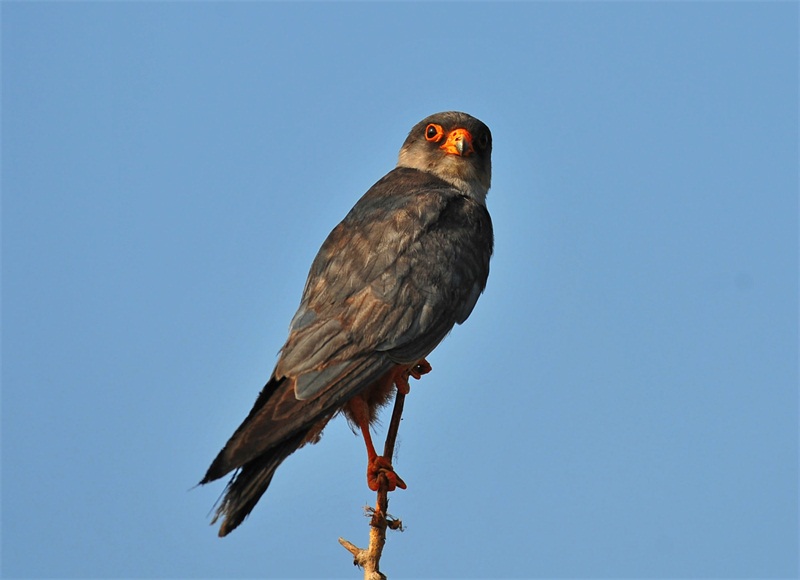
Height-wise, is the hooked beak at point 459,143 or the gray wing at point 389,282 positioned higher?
the hooked beak at point 459,143

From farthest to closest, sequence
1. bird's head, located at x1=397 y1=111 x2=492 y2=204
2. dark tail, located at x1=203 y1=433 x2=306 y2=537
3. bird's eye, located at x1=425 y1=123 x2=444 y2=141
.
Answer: bird's eye, located at x1=425 y1=123 x2=444 y2=141 < bird's head, located at x1=397 y1=111 x2=492 y2=204 < dark tail, located at x1=203 y1=433 x2=306 y2=537

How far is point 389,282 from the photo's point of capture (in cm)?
613

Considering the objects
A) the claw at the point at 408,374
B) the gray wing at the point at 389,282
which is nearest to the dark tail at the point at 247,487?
the gray wing at the point at 389,282

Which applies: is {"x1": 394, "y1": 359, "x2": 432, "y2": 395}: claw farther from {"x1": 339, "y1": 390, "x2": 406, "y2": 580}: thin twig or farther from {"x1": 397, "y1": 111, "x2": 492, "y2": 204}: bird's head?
{"x1": 397, "y1": 111, "x2": 492, "y2": 204}: bird's head

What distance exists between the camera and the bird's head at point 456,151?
7344 millimetres

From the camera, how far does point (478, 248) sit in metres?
6.78

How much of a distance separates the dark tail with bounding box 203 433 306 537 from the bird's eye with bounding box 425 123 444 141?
2862mm

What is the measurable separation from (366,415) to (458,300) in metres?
0.88

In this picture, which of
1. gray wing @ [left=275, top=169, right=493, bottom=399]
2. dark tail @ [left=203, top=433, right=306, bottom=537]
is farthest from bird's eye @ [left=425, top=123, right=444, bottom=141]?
dark tail @ [left=203, top=433, right=306, bottom=537]

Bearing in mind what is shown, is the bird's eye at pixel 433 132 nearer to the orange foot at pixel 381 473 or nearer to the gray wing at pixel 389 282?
the gray wing at pixel 389 282

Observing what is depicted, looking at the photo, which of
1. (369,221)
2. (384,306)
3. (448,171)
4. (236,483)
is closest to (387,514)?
(236,483)

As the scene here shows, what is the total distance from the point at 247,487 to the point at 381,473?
81cm

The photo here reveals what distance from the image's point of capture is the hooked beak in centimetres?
734

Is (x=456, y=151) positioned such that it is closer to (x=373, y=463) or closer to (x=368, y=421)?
(x=368, y=421)
